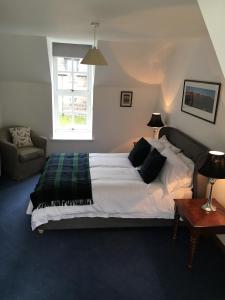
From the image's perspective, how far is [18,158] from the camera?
14.3ft

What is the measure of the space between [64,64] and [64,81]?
33 centimetres

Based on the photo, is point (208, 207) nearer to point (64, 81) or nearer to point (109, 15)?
point (109, 15)

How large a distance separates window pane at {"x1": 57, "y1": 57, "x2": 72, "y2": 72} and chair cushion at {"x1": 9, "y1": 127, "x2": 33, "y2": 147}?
4.64 ft

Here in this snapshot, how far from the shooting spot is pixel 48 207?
303 cm

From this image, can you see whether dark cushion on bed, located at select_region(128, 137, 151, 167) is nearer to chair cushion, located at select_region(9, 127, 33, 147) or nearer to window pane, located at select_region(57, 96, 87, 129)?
window pane, located at select_region(57, 96, 87, 129)

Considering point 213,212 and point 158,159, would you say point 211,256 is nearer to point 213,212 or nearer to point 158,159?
point 213,212

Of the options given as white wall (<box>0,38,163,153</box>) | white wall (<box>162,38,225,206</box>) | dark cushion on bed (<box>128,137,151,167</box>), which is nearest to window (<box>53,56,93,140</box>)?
white wall (<box>0,38,163,153</box>)

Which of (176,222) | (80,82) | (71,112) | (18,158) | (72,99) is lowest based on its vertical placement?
(176,222)

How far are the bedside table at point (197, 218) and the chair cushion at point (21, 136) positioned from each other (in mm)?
3157

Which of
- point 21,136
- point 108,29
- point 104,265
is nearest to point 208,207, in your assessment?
point 104,265

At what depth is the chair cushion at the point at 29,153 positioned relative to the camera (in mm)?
4426

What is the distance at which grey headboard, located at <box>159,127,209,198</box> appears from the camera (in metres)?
3.08

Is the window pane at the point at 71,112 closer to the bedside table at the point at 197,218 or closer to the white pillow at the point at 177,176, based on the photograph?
the white pillow at the point at 177,176

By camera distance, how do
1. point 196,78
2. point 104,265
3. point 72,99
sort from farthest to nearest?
point 72,99 < point 196,78 < point 104,265
